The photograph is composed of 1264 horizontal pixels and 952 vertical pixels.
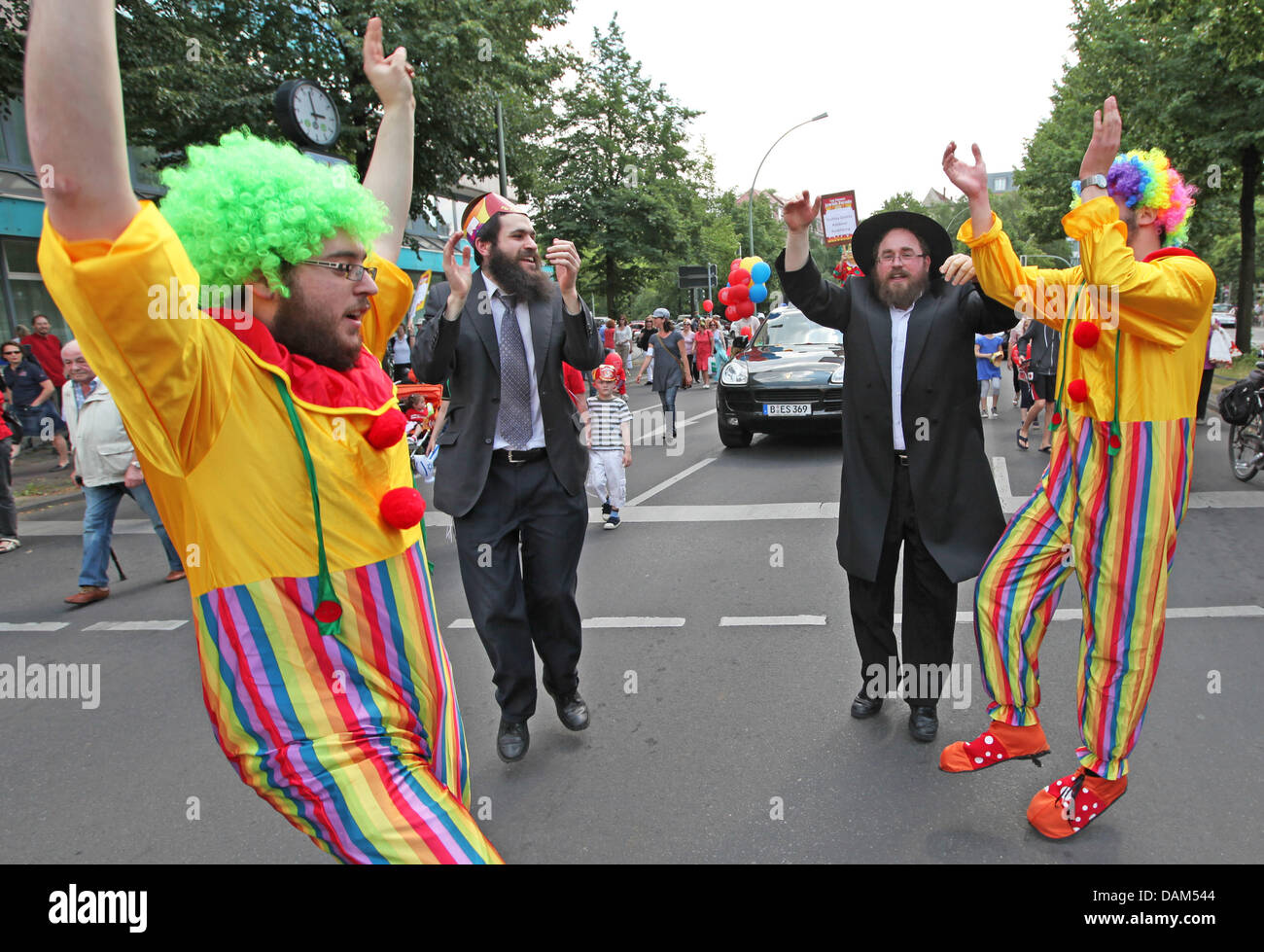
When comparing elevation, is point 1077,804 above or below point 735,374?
below

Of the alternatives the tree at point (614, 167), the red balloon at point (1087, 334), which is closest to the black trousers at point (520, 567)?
the red balloon at point (1087, 334)

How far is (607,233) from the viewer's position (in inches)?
1217

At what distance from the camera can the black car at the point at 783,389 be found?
412 inches

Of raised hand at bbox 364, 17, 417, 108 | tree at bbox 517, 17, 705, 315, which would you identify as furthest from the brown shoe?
tree at bbox 517, 17, 705, 315

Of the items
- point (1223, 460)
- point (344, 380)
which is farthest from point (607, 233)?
point (344, 380)

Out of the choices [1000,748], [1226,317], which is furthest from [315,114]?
[1226,317]

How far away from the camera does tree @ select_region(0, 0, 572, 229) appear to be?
44.2 ft

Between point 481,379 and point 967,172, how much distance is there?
1.83m

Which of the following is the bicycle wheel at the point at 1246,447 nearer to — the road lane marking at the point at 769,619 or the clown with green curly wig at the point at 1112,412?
the road lane marking at the point at 769,619

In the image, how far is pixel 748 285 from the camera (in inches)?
236

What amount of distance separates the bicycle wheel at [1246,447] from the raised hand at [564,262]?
23.3 feet

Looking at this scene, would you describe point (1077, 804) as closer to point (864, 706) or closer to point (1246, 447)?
point (864, 706)

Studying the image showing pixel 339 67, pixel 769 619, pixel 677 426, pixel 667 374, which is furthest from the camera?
pixel 339 67

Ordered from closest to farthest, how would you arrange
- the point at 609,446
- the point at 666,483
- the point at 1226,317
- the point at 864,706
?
the point at 864,706 → the point at 609,446 → the point at 666,483 → the point at 1226,317
